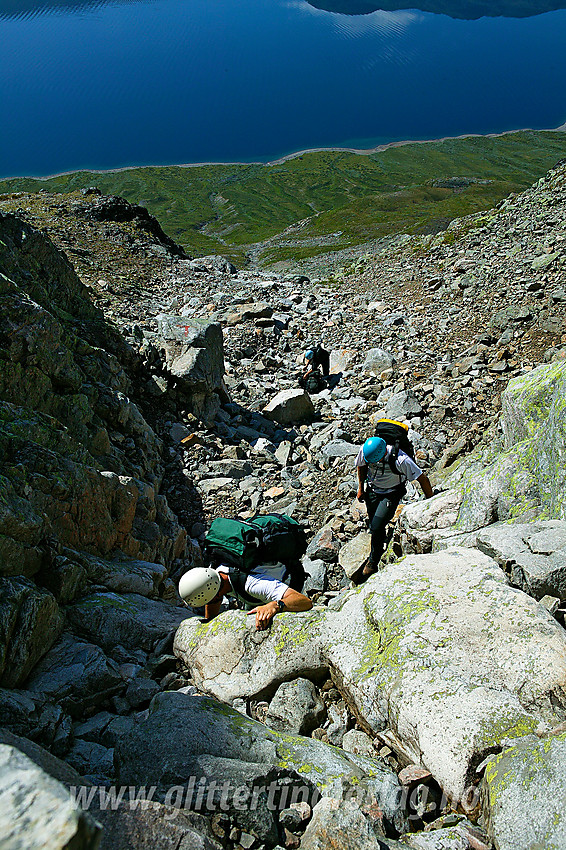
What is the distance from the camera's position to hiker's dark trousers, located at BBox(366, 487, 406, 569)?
29.4 feet

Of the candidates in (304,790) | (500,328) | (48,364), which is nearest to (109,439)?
(48,364)

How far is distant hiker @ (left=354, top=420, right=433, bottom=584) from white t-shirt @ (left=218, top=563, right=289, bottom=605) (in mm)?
2444

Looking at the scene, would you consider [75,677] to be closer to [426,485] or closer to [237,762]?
[237,762]

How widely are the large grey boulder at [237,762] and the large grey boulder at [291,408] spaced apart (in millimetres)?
13281

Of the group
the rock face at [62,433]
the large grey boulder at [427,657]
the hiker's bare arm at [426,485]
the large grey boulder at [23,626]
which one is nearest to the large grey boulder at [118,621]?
the large grey boulder at [23,626]

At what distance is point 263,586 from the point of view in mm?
7203

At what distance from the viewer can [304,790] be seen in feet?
13.5

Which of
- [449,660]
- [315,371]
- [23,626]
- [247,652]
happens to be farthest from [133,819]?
[315,371]

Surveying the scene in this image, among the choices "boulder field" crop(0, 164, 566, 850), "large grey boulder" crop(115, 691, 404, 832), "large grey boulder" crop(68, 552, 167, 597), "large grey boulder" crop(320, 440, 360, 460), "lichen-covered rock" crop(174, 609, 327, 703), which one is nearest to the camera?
"boulder field" crop(0, 164, 566, 850)

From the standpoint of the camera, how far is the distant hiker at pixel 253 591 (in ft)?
22.0

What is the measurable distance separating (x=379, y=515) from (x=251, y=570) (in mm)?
2849

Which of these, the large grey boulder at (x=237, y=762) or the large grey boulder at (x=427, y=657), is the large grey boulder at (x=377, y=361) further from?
the large grey boulder at (x=237, y=762)

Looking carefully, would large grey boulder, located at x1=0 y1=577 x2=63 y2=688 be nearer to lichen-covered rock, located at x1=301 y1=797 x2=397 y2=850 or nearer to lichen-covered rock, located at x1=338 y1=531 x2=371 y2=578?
lichen-covered rock, located at x1=301 y1=797 x2=397 y2=850

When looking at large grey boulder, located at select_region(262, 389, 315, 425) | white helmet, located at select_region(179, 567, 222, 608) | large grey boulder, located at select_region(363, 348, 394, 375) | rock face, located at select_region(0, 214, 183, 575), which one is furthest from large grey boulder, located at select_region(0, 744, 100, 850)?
large grey boulder, located at select_region(363, 348, 394, 375)
